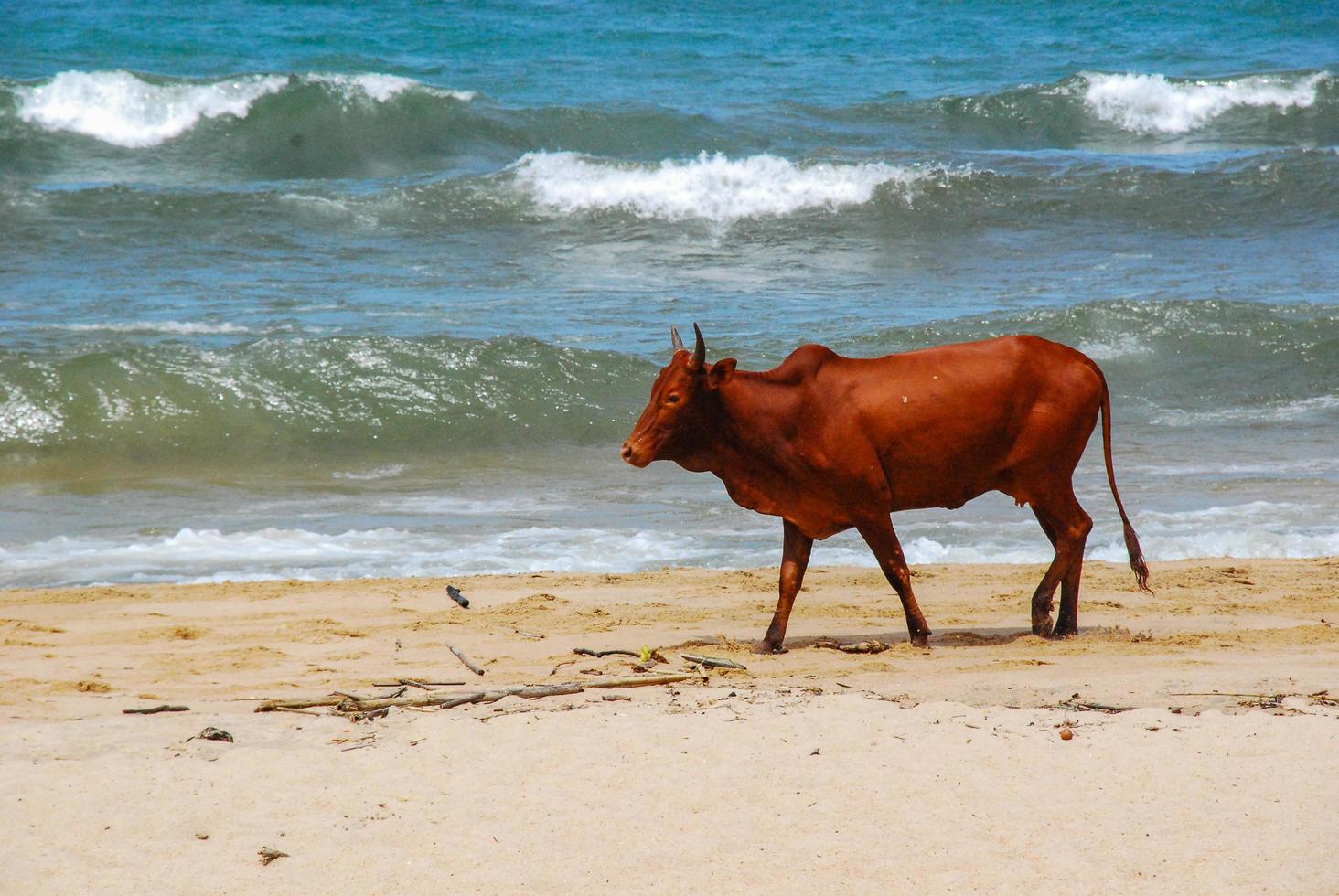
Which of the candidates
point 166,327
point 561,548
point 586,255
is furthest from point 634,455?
point 586,255

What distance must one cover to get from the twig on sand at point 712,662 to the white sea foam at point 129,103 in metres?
21.9

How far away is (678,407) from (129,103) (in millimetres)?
22524

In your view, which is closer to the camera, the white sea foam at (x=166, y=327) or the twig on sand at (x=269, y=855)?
the twig on sand at (x=269, y=855)

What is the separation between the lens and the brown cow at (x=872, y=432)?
252 inches

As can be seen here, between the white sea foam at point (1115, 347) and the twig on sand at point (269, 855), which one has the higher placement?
the twig on sand at point (269, 855)

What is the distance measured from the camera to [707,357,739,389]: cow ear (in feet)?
20.8

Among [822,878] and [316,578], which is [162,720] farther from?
[316,578]

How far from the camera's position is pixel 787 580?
21.6 ft

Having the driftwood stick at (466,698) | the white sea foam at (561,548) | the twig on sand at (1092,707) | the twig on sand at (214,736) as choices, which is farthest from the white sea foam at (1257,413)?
the twig on sand at (214,736)

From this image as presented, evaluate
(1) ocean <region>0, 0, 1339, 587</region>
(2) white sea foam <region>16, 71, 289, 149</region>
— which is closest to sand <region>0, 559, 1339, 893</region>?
(1) ocean <region>0, 0, 1339, 587</region>

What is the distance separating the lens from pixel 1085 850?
4.06 m

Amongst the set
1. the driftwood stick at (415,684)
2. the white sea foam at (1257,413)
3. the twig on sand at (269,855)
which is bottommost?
the white sea foam at (1257,413)

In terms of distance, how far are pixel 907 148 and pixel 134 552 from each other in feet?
61.0

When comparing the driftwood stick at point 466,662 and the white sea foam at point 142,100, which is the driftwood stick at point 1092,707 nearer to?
the driftwood stick at point 466,662
